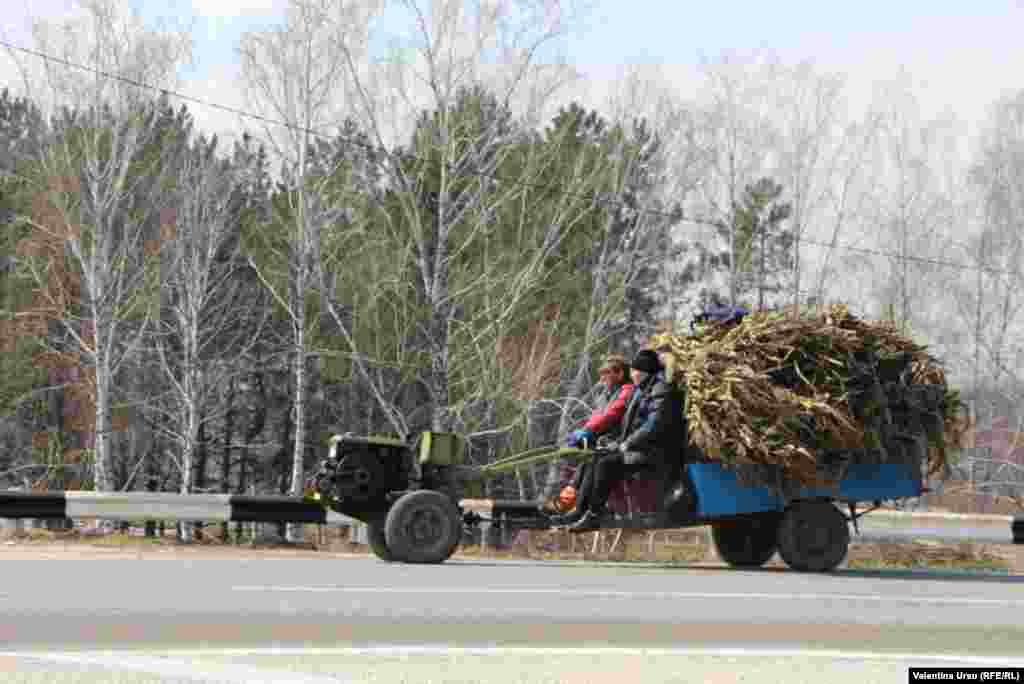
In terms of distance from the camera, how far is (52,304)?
41938mm

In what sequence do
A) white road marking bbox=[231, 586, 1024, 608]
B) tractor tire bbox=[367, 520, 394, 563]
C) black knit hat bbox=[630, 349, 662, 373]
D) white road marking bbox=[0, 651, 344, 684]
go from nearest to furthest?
white road marking bbox=[0, 651, 344, 684] → white road marking bbox=[231, 586, 1024, 608] → black knit hat bbox=[630, 349, 662, 373] → tractor tire bbox=[367, 520, 394, 563]

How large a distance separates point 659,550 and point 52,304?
23.5 m

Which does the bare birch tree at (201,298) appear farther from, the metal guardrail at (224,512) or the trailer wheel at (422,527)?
the trailer wheel at (422,527)

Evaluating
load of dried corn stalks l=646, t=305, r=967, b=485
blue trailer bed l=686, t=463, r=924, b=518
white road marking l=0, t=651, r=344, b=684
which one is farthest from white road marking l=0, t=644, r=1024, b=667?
blue trailer bed l=686, t=463, r=924, b=518

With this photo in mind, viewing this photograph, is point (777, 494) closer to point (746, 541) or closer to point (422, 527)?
point (746, 541)

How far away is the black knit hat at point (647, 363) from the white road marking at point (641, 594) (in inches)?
116

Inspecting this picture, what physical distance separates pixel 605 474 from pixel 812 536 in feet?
6.98

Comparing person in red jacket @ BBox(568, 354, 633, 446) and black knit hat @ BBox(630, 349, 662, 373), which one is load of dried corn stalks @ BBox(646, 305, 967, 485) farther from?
person in red jacket @ BBox(568, 354, 633, 446)

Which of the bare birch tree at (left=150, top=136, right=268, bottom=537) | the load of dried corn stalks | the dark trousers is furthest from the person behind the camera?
the bare birch tree at (left=150, top=136, right=268, bottom=537)

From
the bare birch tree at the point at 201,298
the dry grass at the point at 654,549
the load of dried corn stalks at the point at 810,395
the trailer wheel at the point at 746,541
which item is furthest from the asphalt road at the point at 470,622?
the bare birch tree at the point at 201,298

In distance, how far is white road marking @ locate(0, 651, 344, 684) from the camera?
8133mm

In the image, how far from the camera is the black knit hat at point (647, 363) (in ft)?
50.8

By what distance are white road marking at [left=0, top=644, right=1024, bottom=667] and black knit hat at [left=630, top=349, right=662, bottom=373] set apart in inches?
220

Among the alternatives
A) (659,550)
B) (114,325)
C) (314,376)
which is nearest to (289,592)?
(659,550)
